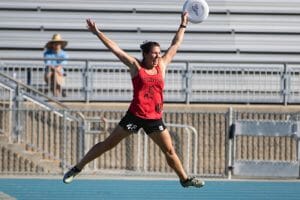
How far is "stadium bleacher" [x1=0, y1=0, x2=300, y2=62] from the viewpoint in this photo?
24594mm

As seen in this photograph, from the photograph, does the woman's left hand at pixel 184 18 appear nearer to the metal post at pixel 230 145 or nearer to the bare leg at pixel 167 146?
the bare leg at pixel 167 146

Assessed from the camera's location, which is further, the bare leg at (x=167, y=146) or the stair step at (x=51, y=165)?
the stair step at (x=51, y=165)

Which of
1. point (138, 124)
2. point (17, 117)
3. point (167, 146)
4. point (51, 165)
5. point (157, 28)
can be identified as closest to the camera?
point (138, 124)

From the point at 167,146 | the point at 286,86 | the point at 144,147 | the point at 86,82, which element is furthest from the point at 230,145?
the point at 167,146

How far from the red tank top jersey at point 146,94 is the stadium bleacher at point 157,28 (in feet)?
36.7

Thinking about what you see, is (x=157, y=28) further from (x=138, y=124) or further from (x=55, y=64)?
(x=138, y=124)

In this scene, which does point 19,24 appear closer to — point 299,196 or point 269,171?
point 269,171

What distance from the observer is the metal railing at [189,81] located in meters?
22.5

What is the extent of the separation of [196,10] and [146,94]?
1595mm

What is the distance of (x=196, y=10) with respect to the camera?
14.4 metres

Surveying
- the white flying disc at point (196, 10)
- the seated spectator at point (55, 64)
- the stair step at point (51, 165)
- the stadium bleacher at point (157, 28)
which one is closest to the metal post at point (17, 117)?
the stair step at point (51, 165)

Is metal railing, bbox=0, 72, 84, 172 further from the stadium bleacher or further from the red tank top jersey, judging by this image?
the red tank top jersey

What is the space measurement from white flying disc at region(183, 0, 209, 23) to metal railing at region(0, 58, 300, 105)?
7.89m

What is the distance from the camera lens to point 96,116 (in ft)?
71.2
